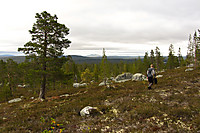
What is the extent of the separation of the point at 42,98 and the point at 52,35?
9.63 m

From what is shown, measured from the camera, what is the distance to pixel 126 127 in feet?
18.4

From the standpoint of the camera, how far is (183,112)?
6.33 m

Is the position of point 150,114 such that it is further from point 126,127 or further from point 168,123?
point 126,127

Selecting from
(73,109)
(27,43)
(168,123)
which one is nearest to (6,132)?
(73,109)

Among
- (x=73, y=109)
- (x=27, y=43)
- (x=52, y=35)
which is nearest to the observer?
(x=73, y=109)

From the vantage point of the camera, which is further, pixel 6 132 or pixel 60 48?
pixel 60 48

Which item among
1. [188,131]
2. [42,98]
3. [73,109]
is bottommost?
[42,98]

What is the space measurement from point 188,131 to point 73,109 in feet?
25.3

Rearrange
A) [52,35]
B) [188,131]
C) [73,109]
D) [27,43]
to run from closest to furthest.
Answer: [188,131] < [73,109] < [27,43] < [52,35]

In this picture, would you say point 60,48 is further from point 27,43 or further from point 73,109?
point 73,109

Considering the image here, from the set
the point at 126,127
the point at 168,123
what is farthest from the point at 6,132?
the point at 168,123

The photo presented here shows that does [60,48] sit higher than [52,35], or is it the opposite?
[52,35]

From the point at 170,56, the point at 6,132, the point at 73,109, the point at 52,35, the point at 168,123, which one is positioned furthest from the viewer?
the point at 170,56

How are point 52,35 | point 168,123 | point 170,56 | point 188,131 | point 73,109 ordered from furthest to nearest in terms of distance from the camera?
point 170,56 < point 52,35 < point 73,109 < point 168,123 < point 188,131
